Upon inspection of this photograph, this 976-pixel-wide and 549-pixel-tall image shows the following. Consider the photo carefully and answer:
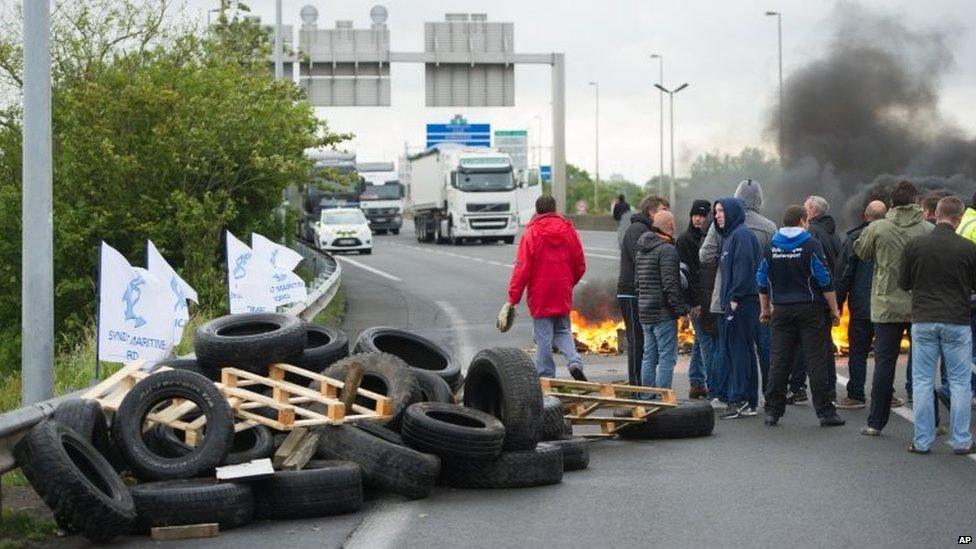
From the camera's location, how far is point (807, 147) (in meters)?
46.2

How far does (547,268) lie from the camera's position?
15.3 m

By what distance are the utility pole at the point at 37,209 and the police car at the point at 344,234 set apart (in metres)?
42.3

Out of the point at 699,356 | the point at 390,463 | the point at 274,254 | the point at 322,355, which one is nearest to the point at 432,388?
the point at 322,355

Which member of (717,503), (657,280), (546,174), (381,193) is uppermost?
(546,174)

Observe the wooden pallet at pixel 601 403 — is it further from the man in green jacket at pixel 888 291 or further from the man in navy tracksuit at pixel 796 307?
the man in green jacket at pixel 888 291

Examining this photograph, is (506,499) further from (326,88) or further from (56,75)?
(326,88)

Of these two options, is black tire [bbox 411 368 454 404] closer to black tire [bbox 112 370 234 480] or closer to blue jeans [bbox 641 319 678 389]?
black tire [bbox 112 370 234 480]

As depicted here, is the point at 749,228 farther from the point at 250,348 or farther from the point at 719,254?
the point at 250,348

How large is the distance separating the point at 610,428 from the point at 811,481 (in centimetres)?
237

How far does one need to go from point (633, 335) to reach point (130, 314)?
4406 millimetres

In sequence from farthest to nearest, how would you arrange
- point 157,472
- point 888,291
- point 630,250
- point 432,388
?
1. point 630,250
2. point 888,291
3. point 432,388
4. point 157,472

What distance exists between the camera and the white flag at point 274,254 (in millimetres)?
18984

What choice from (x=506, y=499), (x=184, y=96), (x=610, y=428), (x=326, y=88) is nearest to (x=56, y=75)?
(x=184, y=96)

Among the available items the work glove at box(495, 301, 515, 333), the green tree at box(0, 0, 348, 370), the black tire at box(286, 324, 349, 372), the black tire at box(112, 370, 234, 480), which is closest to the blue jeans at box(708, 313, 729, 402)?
the work glove at box(495, 301, 515, 333)
